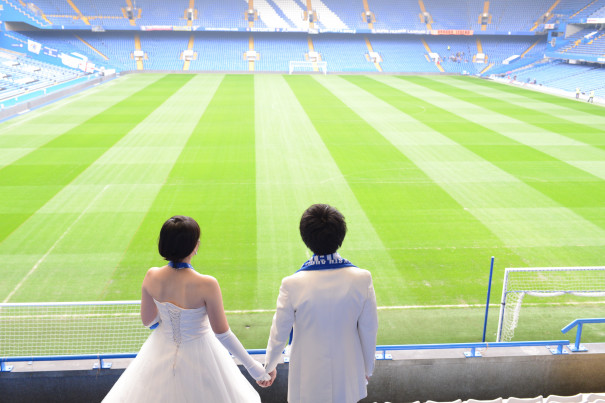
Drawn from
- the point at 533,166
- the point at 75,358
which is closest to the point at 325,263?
the point at 75,358

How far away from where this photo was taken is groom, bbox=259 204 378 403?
284 cm

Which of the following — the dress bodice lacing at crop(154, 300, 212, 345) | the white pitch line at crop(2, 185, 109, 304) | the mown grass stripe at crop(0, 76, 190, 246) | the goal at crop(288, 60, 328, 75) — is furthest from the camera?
the goal at crop(288, 60, 328, 75)

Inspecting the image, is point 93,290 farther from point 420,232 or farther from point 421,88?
point 421,88

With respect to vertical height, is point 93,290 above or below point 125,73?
below

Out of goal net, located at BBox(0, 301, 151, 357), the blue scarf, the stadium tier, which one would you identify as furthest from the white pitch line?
the stadium tier

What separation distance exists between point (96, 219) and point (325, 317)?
9.41 meters

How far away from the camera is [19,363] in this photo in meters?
4.77

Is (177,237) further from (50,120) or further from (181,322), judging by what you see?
(50,120)

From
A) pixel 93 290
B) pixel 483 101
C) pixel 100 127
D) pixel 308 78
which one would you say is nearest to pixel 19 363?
pixel 93 290

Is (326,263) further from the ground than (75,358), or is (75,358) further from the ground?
(326,263)

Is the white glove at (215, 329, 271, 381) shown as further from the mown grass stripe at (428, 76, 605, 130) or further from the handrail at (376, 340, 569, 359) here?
the mown grass stripe at (428, 76, 605, 130)

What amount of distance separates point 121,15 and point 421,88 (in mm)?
31416

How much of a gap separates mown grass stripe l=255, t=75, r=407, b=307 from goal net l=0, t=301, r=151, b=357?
2.02 meters

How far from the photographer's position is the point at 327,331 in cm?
288
